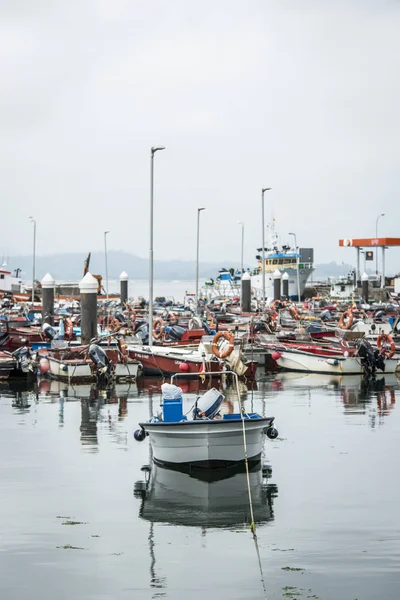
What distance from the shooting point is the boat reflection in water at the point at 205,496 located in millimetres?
16125

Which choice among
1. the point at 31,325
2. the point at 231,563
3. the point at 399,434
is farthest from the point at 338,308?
the point at 231,563

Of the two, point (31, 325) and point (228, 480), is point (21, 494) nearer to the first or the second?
point (228, 480)

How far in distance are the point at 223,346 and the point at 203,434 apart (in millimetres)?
17074

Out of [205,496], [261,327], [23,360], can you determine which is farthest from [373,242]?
[205,496]

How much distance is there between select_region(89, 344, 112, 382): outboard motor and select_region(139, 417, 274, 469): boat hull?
16.5 m

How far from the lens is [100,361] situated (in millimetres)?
35812

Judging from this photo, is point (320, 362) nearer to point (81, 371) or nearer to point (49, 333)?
point (81, 371)

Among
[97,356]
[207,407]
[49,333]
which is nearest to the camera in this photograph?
[207,407]

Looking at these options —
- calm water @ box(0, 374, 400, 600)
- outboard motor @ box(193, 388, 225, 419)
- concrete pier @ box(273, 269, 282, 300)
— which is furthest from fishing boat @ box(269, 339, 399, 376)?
concrete pier @ box(273, 269, 282, 300)

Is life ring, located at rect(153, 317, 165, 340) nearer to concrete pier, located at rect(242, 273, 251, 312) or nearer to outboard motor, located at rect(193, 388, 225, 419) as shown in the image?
concrete pier, located at rect(242, 273, 251, 312)

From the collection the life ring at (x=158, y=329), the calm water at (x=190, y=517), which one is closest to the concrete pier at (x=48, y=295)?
the life ring at (x=158, y=329)

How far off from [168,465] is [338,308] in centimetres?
6071

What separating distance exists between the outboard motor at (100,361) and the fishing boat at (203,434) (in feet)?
53.0

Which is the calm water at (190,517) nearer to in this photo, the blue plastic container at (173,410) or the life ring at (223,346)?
the blue plastic container at (173,410)
